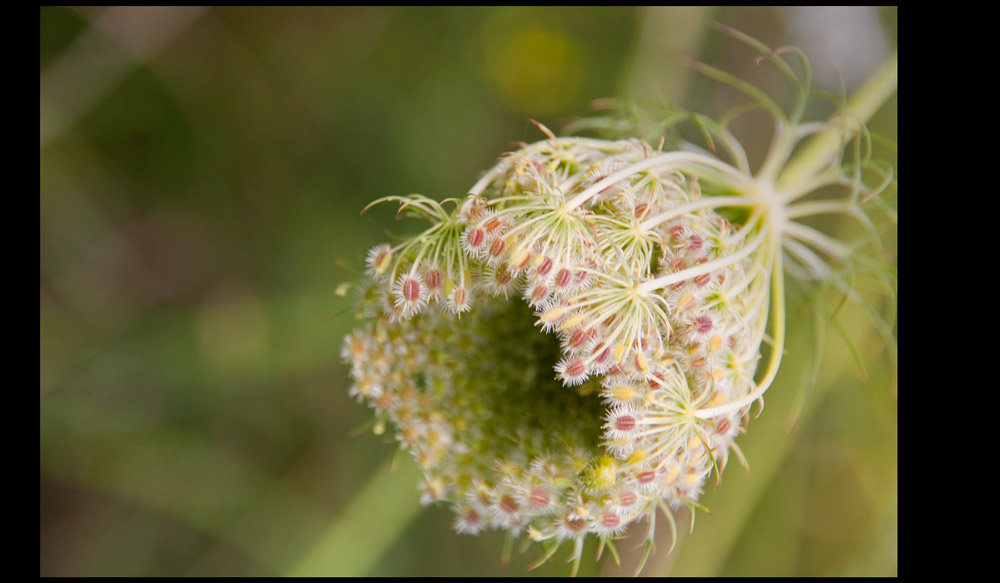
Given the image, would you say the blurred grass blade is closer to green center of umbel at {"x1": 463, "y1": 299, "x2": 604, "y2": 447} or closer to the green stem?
green center of umbel at {"x1": 463, "y1": 299, "x2": 604, "y2": 447}

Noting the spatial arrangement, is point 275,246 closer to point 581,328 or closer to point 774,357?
point 581,328

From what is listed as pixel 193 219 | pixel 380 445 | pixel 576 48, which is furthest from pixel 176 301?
pixel 576 48

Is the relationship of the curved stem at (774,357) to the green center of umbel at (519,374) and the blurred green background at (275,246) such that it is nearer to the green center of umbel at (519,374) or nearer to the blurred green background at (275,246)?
the green center of umbel at (519,374)

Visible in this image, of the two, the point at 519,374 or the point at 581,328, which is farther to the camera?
the point at 519,374

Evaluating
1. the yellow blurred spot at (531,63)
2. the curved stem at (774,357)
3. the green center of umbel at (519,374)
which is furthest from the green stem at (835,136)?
the yellow blurred spot at (531,63)

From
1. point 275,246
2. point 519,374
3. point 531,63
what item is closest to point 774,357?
point 519,374

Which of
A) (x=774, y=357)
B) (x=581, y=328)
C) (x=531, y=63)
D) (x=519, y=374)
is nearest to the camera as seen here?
(x=581, y=328)

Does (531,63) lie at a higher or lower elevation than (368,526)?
higher
